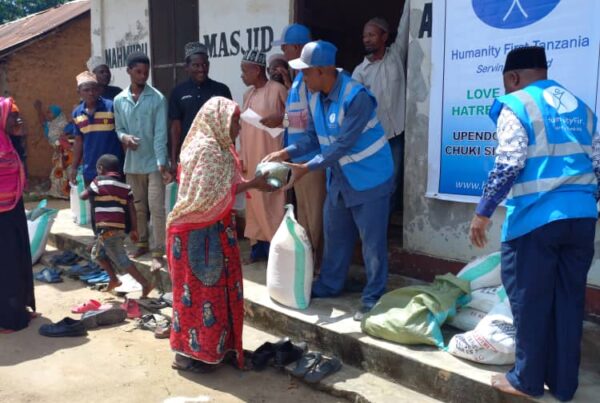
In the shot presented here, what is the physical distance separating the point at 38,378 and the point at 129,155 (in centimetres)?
251

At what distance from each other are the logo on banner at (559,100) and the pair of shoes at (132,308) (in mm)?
3546

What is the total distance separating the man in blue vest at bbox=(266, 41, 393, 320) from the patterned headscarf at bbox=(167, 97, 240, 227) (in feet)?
1.88

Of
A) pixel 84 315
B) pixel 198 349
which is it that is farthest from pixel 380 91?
pixel 84 315

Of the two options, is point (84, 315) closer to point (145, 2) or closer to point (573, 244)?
point (573, 244)

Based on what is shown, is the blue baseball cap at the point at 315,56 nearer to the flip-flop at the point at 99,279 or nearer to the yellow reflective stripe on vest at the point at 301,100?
the yellow reflective stripe on vest at the point at 301,100

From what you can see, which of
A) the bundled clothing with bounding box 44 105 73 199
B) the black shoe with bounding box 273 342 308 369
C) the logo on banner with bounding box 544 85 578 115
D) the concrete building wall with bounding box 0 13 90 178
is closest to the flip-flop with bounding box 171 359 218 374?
the black shoe with bounding box 273 342 308 369

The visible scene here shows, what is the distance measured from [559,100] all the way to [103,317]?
11.8ft

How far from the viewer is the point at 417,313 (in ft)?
11.1

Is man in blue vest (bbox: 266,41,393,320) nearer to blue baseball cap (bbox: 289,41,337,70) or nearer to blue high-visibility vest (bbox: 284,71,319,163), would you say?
blue baseball cap (bbox: 289,41,337,70)

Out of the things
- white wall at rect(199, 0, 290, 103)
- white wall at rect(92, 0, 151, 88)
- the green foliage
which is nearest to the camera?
white wall at rect(199, 0, 290, 103)

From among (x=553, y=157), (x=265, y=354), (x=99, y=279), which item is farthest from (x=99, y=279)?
(x=553, y=157)

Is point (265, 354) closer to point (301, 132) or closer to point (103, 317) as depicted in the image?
point (103, 317)

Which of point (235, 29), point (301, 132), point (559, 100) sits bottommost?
point (301, 132)

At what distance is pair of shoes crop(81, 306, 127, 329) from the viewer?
4438 millimetres
